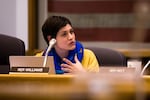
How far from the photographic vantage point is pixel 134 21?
44 centimetres

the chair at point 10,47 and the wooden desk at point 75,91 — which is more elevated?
the wooden desk at point 75,91

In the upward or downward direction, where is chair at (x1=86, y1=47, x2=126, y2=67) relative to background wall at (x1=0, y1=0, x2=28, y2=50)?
downward

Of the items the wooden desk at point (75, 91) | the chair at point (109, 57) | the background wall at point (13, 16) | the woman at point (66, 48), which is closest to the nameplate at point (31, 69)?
the woman at point (66, 48)

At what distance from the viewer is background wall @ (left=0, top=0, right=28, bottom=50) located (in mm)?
3024

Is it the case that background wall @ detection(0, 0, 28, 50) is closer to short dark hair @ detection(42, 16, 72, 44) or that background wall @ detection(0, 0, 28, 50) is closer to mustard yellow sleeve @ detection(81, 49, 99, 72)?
short dark hair @ detection(42, 16, 72, 44)

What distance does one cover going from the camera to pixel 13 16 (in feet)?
9.96

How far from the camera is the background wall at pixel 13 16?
3024 millimetres

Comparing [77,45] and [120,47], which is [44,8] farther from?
[77,45]

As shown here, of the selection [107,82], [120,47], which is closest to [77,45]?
[120,47]

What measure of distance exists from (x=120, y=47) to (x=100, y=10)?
38 cm

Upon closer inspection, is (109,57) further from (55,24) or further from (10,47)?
(10,47)

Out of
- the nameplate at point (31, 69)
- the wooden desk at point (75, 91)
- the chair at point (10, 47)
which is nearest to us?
the wooden desk at point (75, 91)

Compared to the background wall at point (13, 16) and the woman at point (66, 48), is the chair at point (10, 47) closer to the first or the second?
the woman at point (66, 48)

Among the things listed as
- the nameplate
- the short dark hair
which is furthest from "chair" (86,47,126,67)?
the nameplate
